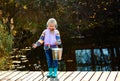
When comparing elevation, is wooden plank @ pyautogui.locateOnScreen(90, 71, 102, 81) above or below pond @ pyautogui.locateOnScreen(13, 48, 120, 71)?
above

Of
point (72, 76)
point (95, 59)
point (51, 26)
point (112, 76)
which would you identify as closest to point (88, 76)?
point (72, 76)

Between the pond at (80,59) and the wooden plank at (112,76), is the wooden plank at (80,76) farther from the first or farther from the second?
the pond at (80,59)

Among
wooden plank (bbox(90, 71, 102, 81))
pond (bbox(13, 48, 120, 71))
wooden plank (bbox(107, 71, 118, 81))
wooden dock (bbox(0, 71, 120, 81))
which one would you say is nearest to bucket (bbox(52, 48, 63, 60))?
wooden dock (bbox(0, 71, 120, 81))

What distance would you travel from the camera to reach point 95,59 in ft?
53.1

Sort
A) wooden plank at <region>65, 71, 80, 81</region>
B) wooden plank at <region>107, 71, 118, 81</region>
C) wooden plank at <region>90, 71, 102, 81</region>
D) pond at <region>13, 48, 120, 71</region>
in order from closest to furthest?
wooden plank at <region>107, 71, 118, 81</region>
wooden plank at <region>90, 71, 102, 81</region>
wooden plank at <region>65, 71, 80, 81</region>
pond at <region>13, 48, 120, 71</region>

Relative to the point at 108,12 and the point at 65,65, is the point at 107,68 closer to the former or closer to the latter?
the point at 65,65

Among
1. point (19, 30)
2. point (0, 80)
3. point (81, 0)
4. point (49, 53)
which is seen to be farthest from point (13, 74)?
point (81, 0)

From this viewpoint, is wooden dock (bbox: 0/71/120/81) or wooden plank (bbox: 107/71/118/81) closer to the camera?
wooden plank (bbox: 107/71/118/81)

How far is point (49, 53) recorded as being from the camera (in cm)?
768

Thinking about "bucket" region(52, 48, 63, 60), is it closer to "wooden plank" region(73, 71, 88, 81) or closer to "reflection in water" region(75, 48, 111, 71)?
"wooden plank" region(73, 71, 88, 81)

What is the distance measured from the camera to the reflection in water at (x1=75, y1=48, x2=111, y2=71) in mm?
14523

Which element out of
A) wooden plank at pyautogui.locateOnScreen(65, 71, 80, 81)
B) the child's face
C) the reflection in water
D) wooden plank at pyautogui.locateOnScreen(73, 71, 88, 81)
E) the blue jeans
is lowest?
the reflection in water

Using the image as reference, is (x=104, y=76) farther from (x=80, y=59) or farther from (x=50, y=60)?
(x=80, y=59)

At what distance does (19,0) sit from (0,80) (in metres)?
14.8
